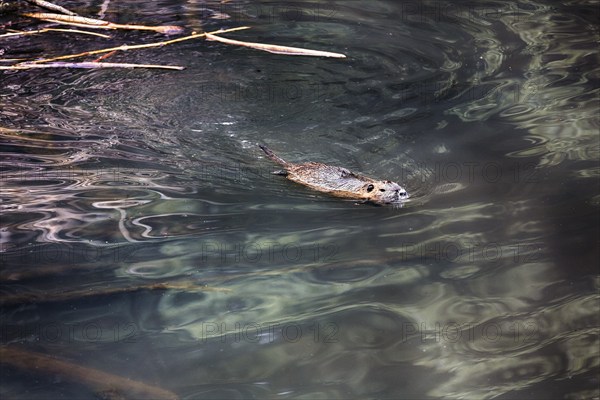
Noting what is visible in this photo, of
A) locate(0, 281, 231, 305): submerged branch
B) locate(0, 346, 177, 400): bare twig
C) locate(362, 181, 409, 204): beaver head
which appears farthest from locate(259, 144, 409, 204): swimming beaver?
locate(0, 346, 177, 400): bare twig

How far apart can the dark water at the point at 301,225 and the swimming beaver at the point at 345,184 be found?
8 centimetres

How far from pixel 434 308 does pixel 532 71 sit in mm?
3782

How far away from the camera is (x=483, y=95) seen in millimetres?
6090

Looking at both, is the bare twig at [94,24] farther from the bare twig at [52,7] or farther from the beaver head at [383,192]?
the beaver head at [383,192]

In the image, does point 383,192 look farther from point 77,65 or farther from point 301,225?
point 77,65

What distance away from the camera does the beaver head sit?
14.2ft

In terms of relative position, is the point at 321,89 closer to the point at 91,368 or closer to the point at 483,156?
the point at 483,156

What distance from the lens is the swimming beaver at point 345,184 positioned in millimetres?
4344

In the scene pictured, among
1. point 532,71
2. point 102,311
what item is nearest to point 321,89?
point 532,71

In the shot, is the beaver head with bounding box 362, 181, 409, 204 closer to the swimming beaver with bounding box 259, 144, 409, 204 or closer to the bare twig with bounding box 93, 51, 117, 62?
the swimming beaver with bounding box 259, 144, 409, 204

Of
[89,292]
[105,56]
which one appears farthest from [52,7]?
→ [89,292]

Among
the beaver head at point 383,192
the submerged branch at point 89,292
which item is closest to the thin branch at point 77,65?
the beaver head at point 383,192

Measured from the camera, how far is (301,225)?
422cm

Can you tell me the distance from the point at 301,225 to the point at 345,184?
1.52ft
